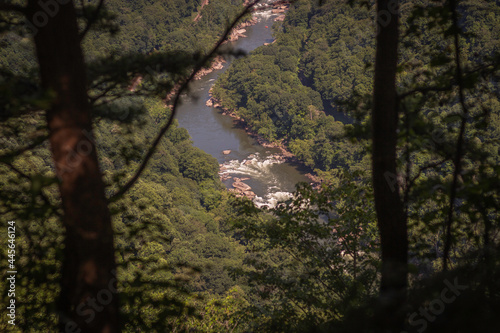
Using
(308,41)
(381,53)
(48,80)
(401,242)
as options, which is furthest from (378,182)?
(308,41)

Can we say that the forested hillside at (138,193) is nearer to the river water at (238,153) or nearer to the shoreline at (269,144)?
the river water at (238,153)

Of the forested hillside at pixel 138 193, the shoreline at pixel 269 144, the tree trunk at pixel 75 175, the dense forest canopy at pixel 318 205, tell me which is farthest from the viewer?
the shoreline at pixel 269 144

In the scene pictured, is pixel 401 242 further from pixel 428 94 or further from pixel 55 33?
pixel 55 33

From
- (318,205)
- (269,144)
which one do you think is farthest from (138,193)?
(318,205)

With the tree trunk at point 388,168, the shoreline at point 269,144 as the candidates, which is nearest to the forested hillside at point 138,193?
the tree trunk at point 388,168

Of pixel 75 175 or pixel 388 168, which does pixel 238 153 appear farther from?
pixel 75 175

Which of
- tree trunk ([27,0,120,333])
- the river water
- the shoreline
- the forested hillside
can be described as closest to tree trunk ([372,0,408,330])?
the forested hillside

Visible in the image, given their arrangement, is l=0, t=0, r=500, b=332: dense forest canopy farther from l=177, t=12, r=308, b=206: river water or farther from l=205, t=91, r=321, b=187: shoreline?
l=205, t=91, r=321, b=187: shoreline
